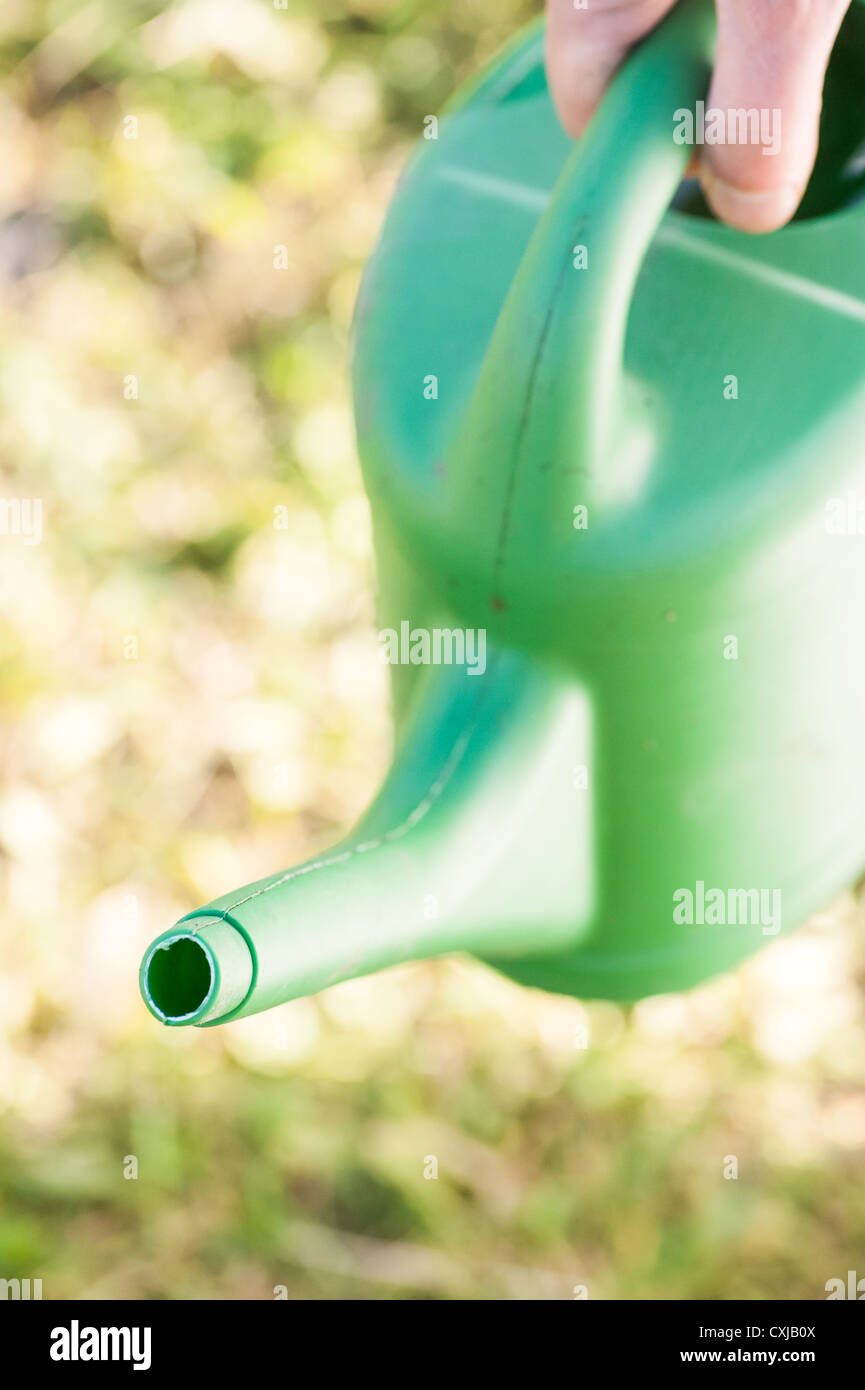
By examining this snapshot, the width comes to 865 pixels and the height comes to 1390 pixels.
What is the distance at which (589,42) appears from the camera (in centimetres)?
52


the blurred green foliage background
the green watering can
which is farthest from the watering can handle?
the blurred green foliage background

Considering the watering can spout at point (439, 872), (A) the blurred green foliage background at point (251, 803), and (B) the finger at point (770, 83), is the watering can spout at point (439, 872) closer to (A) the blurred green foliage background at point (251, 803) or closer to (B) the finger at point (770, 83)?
(B) the finger at point (770, 83)

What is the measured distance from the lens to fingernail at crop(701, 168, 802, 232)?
52 centimetres

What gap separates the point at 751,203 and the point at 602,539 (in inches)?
5.6

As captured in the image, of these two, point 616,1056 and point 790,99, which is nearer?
point 790,99

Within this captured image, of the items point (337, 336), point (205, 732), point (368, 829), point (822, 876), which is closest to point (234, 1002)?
point (368, 829)

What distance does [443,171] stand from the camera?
621 mm

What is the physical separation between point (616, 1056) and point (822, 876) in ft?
1.27

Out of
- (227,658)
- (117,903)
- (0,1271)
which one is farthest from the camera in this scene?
→ (227,658)

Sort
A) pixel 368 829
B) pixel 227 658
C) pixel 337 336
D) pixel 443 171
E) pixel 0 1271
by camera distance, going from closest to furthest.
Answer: pixel 368 829 < pixel 443 171 < pixel 0 1271 < pixel 227 658 < pixel 337 336

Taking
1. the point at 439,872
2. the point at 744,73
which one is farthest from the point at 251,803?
the point at 744,73

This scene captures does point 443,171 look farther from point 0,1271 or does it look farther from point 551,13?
point 0,1271

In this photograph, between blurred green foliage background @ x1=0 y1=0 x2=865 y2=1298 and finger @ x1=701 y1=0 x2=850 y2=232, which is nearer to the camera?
finger @ x1=701 y1=0 x2=850 y2=232

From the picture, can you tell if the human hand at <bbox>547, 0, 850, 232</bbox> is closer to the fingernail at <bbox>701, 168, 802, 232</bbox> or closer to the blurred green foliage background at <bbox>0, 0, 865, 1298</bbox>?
the fingernail at <bbox>701, 168, 802, 232</bbox>
